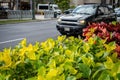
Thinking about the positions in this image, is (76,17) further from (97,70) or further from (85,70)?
(85,70)

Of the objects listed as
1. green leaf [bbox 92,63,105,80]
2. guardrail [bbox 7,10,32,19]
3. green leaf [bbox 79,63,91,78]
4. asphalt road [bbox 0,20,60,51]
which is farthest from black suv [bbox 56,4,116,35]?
guardrail [bbox 7,10,32,19]

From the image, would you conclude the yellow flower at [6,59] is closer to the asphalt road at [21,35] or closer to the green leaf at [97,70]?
the green leaf at [97,70]

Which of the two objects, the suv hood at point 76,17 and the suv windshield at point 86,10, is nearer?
the suv hood at point 76,17

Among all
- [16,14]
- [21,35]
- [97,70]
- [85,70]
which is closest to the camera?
[85,70]

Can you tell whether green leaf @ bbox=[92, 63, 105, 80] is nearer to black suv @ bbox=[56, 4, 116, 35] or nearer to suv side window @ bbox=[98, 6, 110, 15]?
black suv @ bbox=[56, 4, 116, 35]

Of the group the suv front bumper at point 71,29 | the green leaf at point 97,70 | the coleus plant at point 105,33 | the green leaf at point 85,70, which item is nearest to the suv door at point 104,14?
the suv front bumper at point 71,29

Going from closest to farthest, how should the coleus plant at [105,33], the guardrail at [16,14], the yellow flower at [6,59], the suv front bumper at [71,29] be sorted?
the yellow flower at [6,59] < the coleus plant at [105,33] < the suv front bumper at [71,29] < the guardrail at [16,14]

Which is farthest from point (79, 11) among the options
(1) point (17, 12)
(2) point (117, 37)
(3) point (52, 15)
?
(3) point (52, 15)

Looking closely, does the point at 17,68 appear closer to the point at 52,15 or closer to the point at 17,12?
the point at 17,12

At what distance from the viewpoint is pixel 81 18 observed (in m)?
17.0

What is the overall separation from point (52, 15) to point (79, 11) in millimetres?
30585

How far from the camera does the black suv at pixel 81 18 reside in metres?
17.1

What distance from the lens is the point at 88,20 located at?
1728cm

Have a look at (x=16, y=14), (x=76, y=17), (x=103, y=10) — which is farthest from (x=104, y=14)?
(x=16, y=14)
